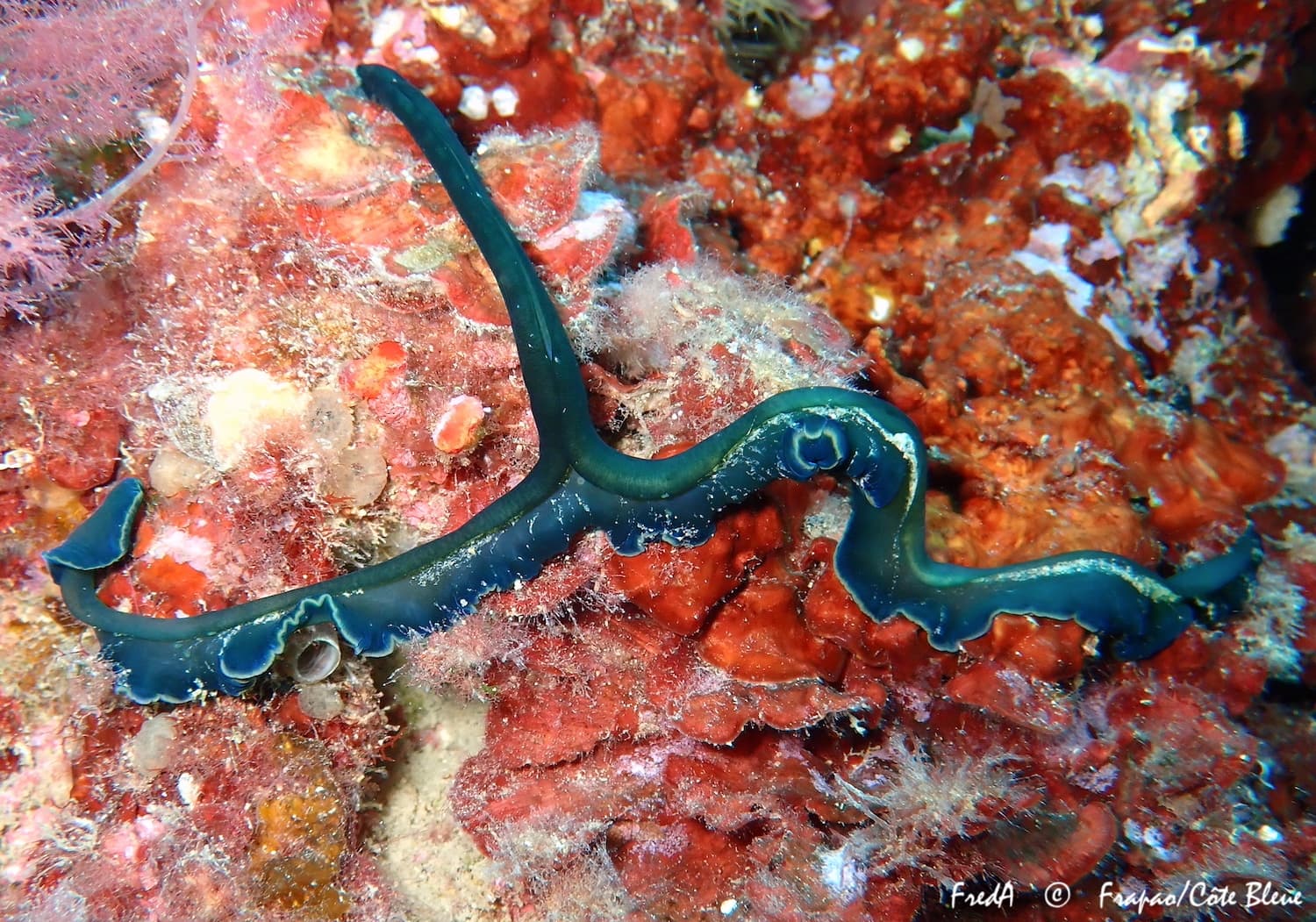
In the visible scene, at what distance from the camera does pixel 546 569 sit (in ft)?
9.13

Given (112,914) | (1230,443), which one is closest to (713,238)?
(1230,443)

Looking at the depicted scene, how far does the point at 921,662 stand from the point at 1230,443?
7.03 feet

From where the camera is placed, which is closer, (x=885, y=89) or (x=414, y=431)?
(x=414, y=431)

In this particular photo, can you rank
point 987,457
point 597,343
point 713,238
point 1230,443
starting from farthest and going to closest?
point 713,238 → point 1230,443 → point 987,457 → point 597,343

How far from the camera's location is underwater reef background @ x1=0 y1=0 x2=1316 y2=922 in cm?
267

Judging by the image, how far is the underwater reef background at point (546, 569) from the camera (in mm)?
2670

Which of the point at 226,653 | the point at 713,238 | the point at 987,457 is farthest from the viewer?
the point at 713,238

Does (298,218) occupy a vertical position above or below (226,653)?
above

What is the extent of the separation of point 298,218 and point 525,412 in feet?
3.95

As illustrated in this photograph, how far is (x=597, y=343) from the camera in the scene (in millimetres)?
2828

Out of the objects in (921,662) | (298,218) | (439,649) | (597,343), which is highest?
(298,218)

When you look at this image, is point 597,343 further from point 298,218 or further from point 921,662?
point 921,662

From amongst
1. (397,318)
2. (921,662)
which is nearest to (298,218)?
(397,318)

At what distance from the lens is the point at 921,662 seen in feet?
9.08
